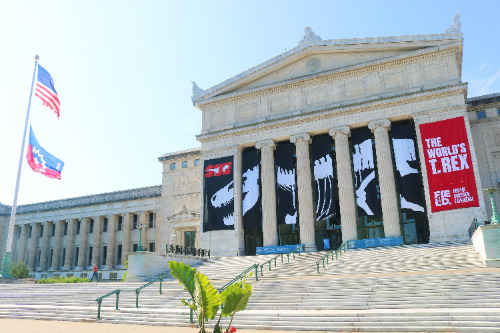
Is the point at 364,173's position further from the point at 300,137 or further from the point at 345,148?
the point at 300,137

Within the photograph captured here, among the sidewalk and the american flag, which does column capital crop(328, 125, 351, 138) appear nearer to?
the american flag

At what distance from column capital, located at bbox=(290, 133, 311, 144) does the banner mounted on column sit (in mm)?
6126

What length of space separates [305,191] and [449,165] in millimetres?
11329

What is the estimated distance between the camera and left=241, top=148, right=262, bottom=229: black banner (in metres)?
36.1

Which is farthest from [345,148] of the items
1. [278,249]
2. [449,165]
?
[278,249]

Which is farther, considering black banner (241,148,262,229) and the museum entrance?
the museum entrance

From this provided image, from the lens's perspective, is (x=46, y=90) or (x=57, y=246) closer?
(x=46, y=90)

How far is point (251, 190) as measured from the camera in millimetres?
36781

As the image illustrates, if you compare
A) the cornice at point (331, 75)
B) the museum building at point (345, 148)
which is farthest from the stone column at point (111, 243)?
the cornice at point (331, 75)

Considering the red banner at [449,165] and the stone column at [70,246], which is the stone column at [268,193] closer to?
the red banner at [449,165]

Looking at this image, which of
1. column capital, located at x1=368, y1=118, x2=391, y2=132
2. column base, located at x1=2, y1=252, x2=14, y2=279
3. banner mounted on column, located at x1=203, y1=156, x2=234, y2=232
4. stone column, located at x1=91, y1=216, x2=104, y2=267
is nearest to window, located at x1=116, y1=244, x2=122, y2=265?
stone column, located at x1=91, y1=216, x2=104, y2=267

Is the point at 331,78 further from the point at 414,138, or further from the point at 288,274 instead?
the point at 288,274

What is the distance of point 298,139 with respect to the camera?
36.0 meters

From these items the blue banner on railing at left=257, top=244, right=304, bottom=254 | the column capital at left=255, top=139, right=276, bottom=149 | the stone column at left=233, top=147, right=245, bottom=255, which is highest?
the column capital at left=255, top=139, right=276, bottom=149
